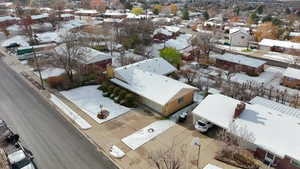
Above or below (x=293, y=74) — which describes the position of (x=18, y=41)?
above

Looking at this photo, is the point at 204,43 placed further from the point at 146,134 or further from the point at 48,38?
the point at 48,38

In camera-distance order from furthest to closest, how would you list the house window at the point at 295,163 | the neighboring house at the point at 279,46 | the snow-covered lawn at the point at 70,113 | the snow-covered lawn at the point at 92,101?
the neighboring house at the point at 279,46
the snow-covered lawn at the point at 92,101
the snow-covered lawn at the point at 70,113
the house window at the point at 295,163

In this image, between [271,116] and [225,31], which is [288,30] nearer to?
[225,31]

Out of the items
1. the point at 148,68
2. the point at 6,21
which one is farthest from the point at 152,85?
the point at 6,21

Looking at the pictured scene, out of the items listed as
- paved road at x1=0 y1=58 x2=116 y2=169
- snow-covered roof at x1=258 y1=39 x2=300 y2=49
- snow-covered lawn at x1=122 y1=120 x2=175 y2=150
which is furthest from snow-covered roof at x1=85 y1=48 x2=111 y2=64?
snow-covered roof at x1=258 y1=39 x2=300 y2=49

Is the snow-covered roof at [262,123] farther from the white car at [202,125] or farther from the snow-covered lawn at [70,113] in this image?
the snow-covered lawn at [70,113]

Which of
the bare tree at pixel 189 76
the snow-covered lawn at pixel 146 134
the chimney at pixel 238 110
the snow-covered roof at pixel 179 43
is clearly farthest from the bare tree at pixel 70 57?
the snow-covered roof at pixel 179 43
